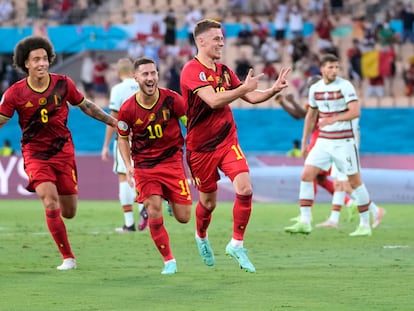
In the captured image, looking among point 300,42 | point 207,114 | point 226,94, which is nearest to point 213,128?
point 207,114

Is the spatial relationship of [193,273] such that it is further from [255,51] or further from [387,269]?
[255,51]

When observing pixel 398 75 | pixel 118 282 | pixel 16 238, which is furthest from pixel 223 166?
pixel 398 75

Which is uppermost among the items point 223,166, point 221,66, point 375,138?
point 221,66

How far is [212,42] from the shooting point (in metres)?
11.0

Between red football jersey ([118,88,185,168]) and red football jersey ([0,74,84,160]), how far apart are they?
0.76 m

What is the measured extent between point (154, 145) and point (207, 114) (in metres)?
0.61

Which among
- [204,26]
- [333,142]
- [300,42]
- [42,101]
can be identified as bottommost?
[300,42]

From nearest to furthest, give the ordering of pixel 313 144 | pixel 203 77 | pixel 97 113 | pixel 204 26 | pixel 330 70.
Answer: pixel 203 77 → pixel 204 26 → pixel 97 113 → pixel 330 70 → pixel 313 144

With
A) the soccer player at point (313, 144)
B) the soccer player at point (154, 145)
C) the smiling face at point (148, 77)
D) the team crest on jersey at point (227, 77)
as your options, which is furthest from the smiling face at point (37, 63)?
the soccer player at point (313, 144)

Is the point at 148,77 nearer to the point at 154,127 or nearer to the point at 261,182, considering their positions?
the point at 154,127

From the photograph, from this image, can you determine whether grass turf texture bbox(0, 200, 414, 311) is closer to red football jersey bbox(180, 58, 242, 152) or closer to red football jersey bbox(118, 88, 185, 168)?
red football jersey bbox(118, 88, 185, 168)

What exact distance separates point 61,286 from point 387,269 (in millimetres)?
3245

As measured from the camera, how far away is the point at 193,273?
35.8 feet

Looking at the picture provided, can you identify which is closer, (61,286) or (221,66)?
(61,286)
